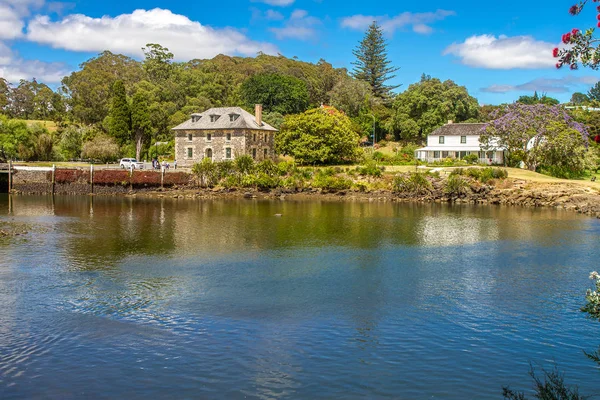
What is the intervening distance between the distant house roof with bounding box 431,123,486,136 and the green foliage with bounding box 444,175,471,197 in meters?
20.3

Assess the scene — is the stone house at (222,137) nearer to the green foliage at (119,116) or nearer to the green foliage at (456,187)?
the green foliage at (119,116)

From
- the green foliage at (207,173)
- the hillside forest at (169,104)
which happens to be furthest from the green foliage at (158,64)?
the green foliage at (207,173)

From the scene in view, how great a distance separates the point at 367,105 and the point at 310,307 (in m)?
91.2

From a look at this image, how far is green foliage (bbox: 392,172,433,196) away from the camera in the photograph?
232 feet

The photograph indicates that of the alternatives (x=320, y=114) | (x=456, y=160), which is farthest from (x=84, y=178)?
(x=456, y=160)

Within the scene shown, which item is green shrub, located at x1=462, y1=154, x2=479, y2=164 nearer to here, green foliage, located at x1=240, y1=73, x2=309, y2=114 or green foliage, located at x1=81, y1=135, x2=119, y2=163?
green foliage, located at x1=240, y1=73, x2=309, y2=114

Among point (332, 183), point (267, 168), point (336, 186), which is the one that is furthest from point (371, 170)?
point (267, 168)

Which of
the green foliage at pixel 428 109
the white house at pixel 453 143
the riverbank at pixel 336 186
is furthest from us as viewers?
the green foliage at pixel 428 109

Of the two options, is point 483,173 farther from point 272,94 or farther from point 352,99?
point 272,94

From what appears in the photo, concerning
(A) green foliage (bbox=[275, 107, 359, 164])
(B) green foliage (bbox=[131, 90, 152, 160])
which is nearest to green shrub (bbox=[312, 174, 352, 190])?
(A) green foliage (bbox=[275, 107, 359, 164])

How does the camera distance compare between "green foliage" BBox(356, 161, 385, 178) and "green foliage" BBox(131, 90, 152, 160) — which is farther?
"green foliage" BBox(131, 90, 152, 160)

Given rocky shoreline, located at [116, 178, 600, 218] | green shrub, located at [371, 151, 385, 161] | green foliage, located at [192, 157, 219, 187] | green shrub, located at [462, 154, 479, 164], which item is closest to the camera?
rocky shoreline, located at [116, 178, 600, 218]

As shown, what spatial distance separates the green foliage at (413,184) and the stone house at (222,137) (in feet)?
73.7

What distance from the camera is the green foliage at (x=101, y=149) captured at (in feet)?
291
